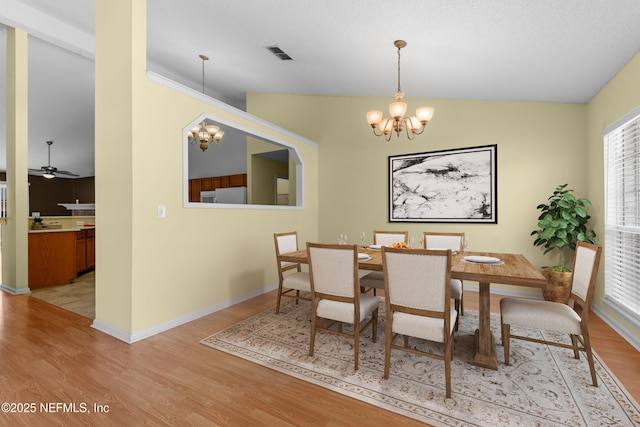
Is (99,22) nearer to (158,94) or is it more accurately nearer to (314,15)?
(158,94)

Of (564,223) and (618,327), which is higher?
(564,223)

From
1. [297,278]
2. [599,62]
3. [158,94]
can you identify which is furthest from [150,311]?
[599,62]

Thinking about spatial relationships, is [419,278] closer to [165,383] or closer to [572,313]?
[572,313]

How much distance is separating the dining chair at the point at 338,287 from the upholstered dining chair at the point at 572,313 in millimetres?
1012

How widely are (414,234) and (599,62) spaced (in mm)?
2769

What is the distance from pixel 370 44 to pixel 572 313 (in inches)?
114

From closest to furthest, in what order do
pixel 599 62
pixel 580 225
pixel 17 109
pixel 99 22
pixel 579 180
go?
1. pixel 599 62
2. pixel 99 22
3. pixel 580 225
4. pixel 579 180
5. pixel 17 109

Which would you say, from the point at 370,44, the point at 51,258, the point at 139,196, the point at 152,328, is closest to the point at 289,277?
the point at 152,328

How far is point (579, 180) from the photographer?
3.75 metres

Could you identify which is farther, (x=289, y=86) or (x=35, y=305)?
(x=289, y=86)

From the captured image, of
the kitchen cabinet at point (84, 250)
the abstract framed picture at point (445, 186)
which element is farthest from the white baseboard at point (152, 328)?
the kitchen cabinet at point (84, 250)

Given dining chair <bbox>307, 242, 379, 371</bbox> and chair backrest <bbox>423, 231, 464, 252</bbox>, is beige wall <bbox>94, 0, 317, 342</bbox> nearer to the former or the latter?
dining chair <bbox>307, 242, 379, 371</bbox>

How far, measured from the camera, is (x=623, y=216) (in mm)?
2934

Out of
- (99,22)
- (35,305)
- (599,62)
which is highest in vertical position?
(99,22)
